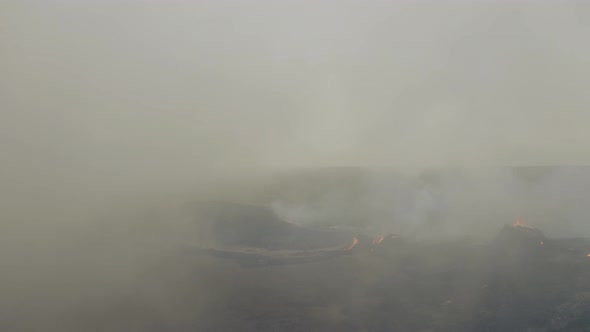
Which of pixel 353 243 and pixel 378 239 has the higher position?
pixel 353 243

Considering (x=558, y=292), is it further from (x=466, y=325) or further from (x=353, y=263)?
(x=353, y=263)

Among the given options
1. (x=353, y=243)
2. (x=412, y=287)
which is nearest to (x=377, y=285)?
(x=412, y=287)

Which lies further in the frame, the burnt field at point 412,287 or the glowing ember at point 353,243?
the glowing ember at point 353,243

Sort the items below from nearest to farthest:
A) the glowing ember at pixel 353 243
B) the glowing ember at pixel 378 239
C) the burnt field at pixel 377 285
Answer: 1. the burnt field at pixel 377 285
2. the glowing ember at pixel 353 243
3. the glowing ember at pixel 378 239

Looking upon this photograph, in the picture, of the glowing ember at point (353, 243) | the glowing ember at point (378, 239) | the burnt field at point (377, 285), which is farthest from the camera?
the glowing ember at point (378, 239)

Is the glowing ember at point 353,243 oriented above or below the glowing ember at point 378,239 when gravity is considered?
above

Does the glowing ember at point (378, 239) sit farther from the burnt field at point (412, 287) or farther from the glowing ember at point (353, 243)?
the glowing ember at point (353, 243)

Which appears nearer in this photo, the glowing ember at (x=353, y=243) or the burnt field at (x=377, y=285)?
the burnt field at (x=377, y=285)

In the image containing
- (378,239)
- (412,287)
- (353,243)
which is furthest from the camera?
(378,239)

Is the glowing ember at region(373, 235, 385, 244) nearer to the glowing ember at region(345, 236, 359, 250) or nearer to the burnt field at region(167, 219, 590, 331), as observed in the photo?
the burnt field at region(167, 219, 590, 331)

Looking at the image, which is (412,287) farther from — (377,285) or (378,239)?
(378,239)

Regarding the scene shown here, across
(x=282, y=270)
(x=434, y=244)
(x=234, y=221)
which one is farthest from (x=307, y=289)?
(x=234, y=221)
